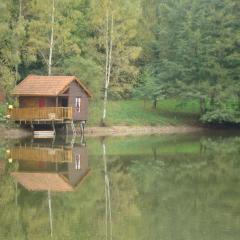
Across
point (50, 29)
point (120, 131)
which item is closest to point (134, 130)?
point (120, 131)

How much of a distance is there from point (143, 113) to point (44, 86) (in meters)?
11.2

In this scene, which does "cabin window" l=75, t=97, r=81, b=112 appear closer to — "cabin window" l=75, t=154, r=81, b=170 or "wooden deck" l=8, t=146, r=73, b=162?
"wooden deck" l=8, t=146, r=73, b=162

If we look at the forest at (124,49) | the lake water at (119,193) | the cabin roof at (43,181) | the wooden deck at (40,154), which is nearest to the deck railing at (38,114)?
the forest at (124,49)

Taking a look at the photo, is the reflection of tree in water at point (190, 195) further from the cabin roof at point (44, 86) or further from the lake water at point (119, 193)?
the cabin roof at point (44, 86)

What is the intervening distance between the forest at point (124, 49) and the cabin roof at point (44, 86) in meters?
1.00

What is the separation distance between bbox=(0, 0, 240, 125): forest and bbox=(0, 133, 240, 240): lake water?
43.6 ft

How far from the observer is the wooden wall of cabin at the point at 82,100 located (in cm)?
4874

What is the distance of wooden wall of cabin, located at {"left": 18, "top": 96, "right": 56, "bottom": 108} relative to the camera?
48562 mm

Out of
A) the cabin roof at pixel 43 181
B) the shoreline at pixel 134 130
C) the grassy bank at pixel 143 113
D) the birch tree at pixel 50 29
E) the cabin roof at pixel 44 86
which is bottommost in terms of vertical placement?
the shoreline at pixel 134 130

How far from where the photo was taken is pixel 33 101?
48.7 m

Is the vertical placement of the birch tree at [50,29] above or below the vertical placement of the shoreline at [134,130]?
above

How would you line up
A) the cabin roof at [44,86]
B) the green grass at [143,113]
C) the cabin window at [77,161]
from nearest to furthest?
the cabin window at [77,161], the cabin roof at [44,86], the green grass at [143,113]

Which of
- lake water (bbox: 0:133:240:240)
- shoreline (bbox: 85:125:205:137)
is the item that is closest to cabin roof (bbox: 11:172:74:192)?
lake water (bbox: 0:133:240:240)

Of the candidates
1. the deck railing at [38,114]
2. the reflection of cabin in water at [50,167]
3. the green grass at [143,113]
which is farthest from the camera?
the green grass at [143,113]
